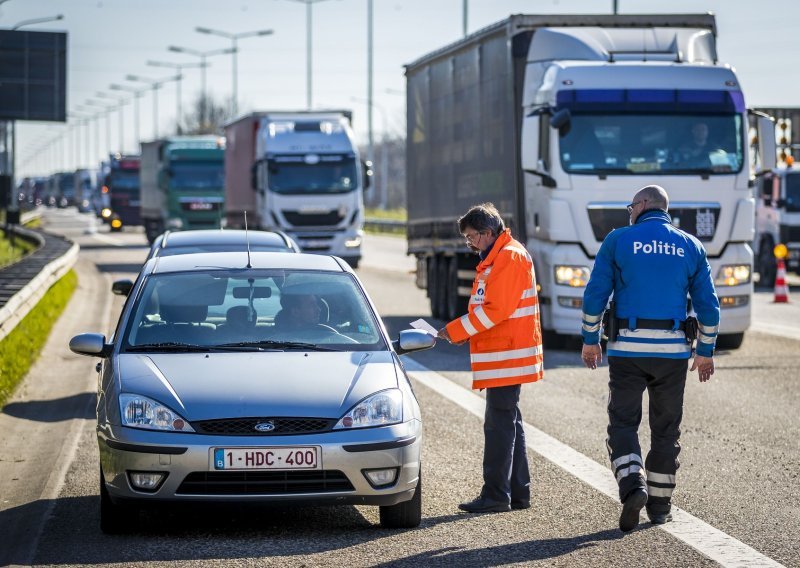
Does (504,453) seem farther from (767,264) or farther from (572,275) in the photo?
(767,264)

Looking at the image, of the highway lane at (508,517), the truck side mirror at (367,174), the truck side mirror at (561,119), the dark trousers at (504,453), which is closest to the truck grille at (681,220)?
the truck side mirror at (561,119)

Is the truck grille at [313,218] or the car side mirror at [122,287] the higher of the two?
the truck grille at [313,218]

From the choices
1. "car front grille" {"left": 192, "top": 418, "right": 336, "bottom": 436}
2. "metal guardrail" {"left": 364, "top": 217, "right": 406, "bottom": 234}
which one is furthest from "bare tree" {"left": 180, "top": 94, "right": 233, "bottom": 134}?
"car front grille" {"left": 192, "top": 418, "right": 336, "bottom": 436}

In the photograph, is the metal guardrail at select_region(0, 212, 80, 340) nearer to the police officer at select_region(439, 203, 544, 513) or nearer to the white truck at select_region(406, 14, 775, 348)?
the white truck at select_region(406, 14, 775, 348)

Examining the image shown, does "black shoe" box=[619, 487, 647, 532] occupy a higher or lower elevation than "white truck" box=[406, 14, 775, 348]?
lower

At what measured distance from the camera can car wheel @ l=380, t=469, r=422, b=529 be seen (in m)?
7.62

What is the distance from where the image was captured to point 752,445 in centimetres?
1048

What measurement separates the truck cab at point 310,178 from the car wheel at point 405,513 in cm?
2613

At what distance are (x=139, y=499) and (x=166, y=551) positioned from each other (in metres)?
0.33

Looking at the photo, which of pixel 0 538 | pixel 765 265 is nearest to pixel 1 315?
pixel 0 538

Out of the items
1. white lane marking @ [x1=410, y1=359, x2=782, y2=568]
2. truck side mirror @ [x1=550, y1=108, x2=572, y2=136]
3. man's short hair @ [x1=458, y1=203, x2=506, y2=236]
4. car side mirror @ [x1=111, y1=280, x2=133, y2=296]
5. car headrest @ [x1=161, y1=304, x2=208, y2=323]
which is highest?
truck side mirror @ [x1=550, y1=108, x2=572, y2=136]

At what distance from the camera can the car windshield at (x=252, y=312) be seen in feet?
27.1

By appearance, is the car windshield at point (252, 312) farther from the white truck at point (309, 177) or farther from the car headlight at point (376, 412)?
the white truck at point (309, 177)

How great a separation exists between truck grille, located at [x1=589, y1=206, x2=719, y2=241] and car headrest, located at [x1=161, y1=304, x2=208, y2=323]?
8834mm
